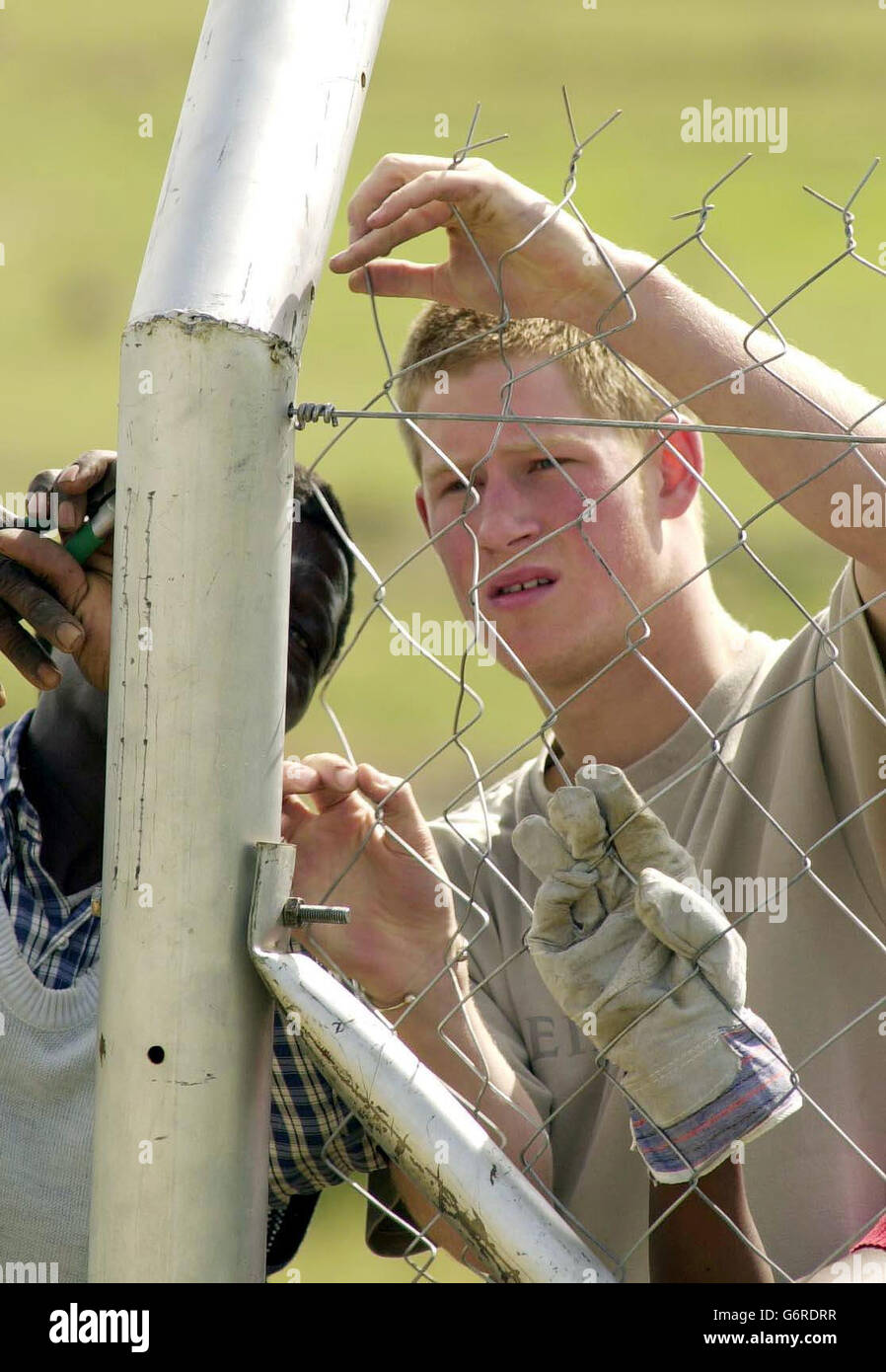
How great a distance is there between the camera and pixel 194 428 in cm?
83

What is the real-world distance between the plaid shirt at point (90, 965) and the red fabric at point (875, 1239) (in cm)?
48

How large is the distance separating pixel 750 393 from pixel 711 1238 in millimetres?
589

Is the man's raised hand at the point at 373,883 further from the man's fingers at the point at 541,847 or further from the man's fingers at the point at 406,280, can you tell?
the man's fingers at the point at 406,280

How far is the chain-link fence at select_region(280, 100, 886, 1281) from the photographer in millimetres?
1023

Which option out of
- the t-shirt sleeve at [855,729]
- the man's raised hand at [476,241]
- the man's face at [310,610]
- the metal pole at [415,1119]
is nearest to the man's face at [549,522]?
the man's face at [310,610]

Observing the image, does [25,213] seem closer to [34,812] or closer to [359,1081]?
[34,812]

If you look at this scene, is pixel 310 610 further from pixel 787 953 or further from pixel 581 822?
pixel 581 822

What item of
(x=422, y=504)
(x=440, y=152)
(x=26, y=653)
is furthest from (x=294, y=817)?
(x=440, y=152)

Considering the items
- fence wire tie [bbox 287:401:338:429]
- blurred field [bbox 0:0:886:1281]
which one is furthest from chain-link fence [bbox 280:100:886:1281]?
blurred field [bbox 0:0:886:1281]

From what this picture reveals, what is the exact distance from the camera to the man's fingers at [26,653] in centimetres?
114

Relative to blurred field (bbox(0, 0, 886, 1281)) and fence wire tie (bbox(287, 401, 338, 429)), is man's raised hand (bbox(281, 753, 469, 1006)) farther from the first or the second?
blurred field (bbox(0, 0, 886, 1281))

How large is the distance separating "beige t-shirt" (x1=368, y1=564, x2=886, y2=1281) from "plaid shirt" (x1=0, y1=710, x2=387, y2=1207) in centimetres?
7

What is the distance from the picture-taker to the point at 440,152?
21.6ft

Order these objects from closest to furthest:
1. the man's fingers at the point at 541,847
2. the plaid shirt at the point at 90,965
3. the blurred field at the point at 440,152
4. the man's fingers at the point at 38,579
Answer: the man's fingers at the point at 541,847, the man's fingers at the point at 38,579, the plaid shirt at the point at 90,965, the blurred field at the point at 440,152
